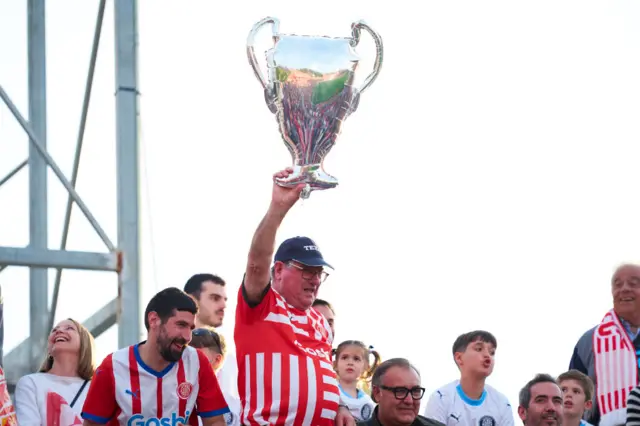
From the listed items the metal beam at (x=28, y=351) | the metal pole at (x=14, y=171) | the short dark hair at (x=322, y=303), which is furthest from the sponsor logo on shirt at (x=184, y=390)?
the metal pole at (x=14, y=171)

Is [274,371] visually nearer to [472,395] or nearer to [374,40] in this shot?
[374,40]

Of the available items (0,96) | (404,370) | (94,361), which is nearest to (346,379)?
(404,370)

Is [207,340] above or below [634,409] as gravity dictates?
above

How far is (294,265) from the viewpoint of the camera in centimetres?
Answer: 554

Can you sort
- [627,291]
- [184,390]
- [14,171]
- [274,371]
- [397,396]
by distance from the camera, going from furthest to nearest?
[14,171] → [627,291] → [397,396] → [184,390] → [274,371]

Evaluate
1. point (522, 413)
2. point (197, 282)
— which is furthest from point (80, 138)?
point (522, 413)

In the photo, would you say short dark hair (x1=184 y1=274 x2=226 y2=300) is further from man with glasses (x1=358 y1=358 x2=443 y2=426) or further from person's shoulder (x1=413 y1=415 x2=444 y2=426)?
person's shoulder (x1=413 y1=415 x2=444 y2=426)

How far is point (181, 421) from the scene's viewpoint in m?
5.62

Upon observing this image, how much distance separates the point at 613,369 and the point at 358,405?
145 cm

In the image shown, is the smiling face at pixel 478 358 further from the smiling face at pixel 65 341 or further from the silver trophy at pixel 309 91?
the silver trophy at pixel 309 91

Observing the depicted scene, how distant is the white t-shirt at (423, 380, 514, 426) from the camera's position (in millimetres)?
7109

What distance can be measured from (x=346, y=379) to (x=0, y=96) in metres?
2.52

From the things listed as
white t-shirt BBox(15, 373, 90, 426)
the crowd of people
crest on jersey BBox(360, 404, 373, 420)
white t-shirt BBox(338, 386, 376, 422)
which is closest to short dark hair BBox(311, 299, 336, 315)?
white t-shirt BBox(338, 386, 376, 422)

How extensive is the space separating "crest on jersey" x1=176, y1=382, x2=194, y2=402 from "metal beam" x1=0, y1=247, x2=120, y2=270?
3.59ft
